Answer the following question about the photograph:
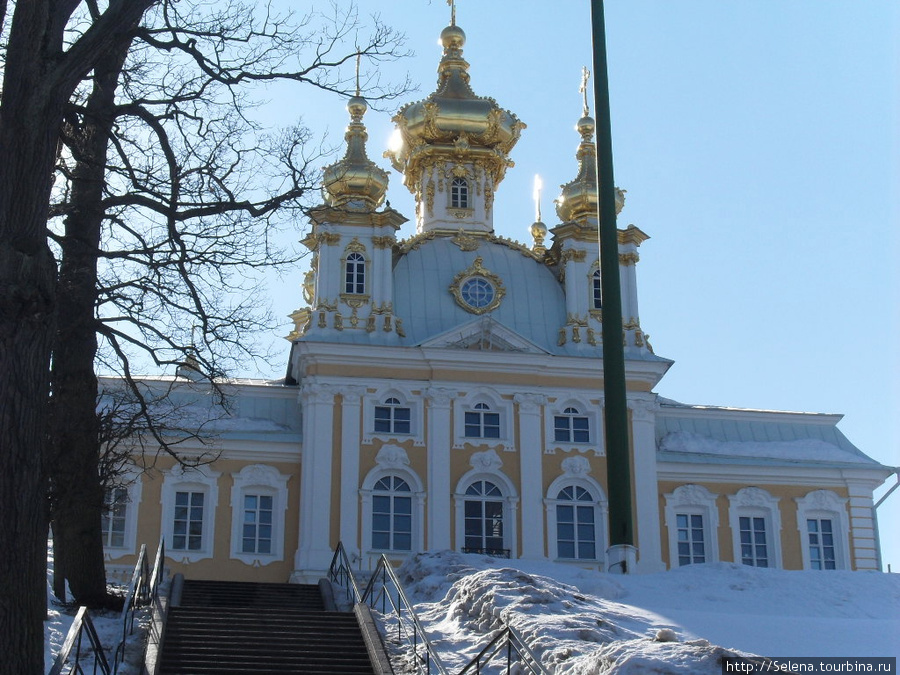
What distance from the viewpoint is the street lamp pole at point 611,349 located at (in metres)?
18.8

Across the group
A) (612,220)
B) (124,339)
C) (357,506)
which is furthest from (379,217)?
(124,339)

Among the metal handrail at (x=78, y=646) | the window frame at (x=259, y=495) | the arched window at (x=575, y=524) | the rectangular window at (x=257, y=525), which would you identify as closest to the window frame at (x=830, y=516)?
the arched window at (x=575, y=524)

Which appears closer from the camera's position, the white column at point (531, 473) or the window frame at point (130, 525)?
the window frame at point (130, 525)

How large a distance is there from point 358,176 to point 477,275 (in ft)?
13.5

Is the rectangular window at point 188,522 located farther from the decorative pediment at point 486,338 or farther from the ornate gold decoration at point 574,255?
the ornate gold decoration at point 574,255

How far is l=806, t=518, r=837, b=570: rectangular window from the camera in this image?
34.8 m

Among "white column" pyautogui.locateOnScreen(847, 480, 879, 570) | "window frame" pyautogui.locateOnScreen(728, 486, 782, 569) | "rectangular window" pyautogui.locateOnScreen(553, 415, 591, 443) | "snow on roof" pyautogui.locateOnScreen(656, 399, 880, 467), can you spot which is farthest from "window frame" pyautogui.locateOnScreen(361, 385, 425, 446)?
"white column" pyautogui.locateOnScreen(847, 480, 879, 570)

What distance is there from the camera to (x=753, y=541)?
114 ft

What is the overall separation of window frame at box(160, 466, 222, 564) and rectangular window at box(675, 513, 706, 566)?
11538 mm

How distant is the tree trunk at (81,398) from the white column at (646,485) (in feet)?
58.5

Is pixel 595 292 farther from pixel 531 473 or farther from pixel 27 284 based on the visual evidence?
pixel 27 284

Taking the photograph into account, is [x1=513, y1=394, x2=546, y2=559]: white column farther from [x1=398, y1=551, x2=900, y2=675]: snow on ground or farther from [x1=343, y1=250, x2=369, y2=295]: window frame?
[x1=398, y1=551, x2=900, y2=675]: snow on ground

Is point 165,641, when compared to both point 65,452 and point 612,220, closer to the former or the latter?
point 65,452

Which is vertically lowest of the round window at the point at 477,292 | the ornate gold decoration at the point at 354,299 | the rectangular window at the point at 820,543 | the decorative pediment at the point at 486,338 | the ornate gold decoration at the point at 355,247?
the rectangular window at the point at 820,543
